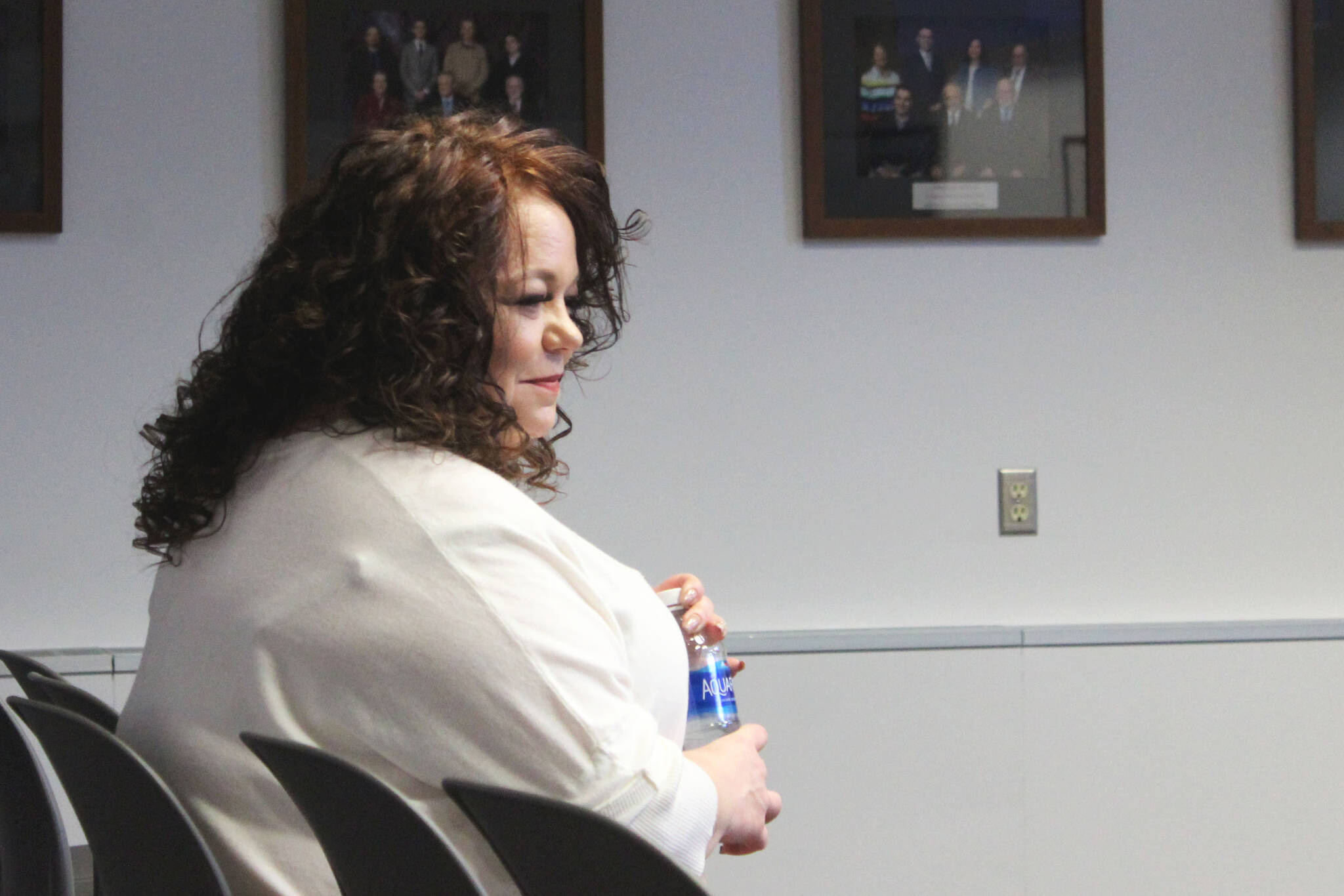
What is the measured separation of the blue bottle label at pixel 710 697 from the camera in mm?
1298

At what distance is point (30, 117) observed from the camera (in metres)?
2.36

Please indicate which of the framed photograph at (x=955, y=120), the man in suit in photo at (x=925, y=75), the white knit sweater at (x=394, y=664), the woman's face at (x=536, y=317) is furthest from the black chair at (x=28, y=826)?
the man in suit in photo at (x=925, y=75)

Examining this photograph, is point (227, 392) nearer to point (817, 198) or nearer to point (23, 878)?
point (23, 878)

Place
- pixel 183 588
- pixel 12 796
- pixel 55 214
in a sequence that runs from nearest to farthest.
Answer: pixel 183 588 < pixel 12 796 < pixel 55 214

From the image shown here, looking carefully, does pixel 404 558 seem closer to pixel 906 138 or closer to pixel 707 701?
pixel 707 701

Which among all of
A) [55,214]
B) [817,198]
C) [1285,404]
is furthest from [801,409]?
[55,214]

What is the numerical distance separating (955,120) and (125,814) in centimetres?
210

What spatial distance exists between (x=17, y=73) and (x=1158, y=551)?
2429mm

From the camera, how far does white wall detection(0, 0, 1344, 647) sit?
2381mm

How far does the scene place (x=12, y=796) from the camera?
1.09 m

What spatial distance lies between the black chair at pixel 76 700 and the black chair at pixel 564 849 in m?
0.52

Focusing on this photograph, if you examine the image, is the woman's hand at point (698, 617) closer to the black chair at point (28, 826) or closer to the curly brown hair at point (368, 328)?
the curly brown hair at point (368, 328)

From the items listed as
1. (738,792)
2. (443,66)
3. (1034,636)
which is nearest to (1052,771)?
(1034,636)

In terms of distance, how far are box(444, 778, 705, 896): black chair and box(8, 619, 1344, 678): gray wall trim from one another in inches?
65.4
